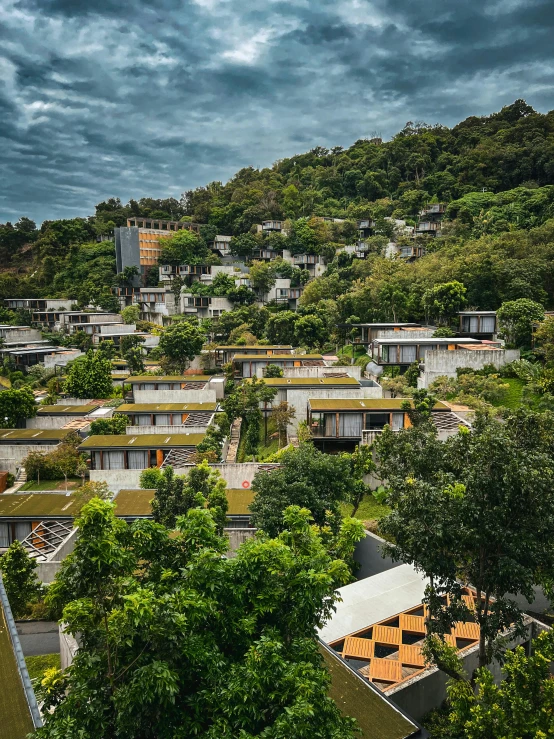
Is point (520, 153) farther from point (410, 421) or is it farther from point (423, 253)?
point (410, 421)

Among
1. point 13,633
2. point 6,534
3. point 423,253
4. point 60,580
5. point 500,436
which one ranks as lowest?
point 6,534

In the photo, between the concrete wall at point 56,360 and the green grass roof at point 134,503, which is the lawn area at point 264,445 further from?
the concrete wall at point 56,360

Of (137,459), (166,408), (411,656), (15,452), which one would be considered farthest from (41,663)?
(166,408)

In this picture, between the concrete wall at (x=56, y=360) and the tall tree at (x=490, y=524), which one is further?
the concrete wall at (x=56, y=360)

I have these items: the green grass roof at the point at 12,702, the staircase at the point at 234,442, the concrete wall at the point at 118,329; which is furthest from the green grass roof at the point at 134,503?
the concrete wall at the point at 118,329

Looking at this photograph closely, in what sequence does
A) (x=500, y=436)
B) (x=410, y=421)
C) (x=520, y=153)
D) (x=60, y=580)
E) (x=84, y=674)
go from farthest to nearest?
(x=520, y=153), (x=410, y=421), (x=500, y=436), (x=60, y=580), (x=84, y=674)

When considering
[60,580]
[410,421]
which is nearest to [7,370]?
[410,421]

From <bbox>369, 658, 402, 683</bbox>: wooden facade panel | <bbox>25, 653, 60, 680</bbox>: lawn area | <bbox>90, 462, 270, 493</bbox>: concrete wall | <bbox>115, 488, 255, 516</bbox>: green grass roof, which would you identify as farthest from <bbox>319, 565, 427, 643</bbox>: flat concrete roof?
<bbox>90, 462, 270, 493</bbox>: concrete wall
